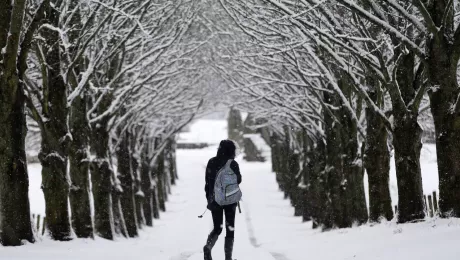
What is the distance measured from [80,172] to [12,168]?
171 inches

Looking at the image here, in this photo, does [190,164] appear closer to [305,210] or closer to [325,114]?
[305,210]

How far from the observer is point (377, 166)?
11.8m

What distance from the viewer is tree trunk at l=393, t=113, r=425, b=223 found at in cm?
929

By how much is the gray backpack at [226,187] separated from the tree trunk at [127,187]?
1040 centimetres

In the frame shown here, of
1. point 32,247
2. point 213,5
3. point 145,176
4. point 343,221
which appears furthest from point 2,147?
point 145,176

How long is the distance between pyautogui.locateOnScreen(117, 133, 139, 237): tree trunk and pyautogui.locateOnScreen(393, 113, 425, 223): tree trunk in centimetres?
1050

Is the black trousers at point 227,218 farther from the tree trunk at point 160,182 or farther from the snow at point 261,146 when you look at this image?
the snow at point 261,146

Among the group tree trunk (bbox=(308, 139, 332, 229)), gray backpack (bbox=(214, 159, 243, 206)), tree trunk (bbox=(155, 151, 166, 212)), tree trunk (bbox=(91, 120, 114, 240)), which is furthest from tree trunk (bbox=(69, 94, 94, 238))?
tree trunk (bbox=(155, 151, 166, 212))

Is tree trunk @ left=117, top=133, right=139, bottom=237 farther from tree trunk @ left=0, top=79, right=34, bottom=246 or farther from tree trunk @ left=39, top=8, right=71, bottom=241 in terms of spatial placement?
tree trunk @ left=0, top=79, right=34, bottom=246

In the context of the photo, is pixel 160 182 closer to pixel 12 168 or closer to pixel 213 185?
pixel 12 168

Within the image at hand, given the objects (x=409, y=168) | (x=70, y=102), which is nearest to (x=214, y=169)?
(x=409, y=168)

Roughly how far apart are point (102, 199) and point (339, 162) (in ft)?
20.1

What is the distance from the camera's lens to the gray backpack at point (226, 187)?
8086 millimetres

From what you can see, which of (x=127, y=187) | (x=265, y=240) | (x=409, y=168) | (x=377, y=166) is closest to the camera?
(x=409, y=168)
